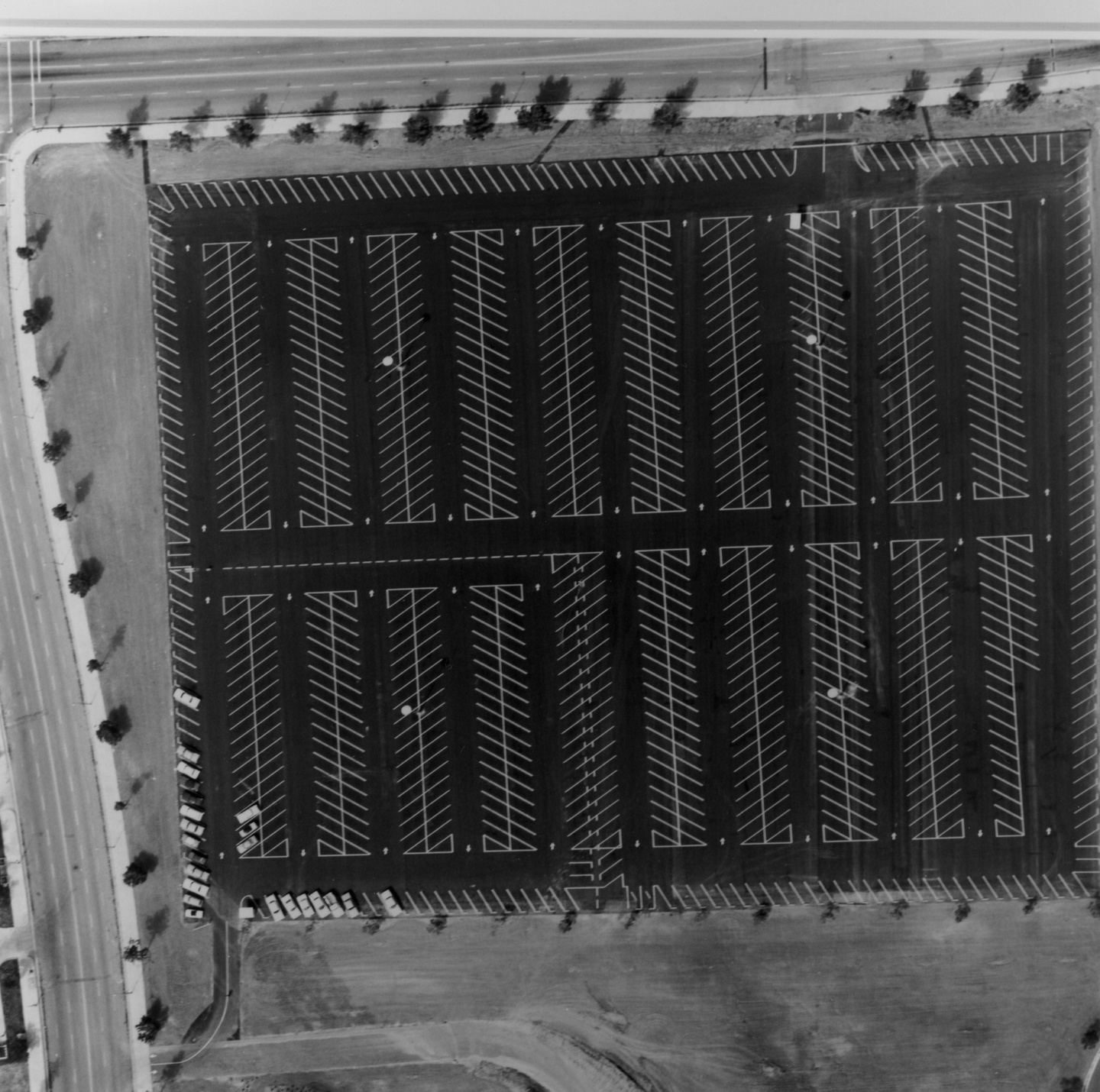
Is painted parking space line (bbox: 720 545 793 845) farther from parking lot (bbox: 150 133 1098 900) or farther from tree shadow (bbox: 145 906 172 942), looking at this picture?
tree shadow (bbox: 145 906 172 942)

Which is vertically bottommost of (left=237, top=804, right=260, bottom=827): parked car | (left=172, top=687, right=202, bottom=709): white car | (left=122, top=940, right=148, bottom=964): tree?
(left=122, top=940, right=148, bottom=964): tree

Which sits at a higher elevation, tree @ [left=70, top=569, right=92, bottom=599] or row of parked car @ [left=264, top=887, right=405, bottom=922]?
tree @ [left=70, top=569, right=92, bottom=599]

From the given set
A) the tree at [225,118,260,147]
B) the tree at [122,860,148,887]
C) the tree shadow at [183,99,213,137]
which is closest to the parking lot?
→ the tree at [225,118,260,147]

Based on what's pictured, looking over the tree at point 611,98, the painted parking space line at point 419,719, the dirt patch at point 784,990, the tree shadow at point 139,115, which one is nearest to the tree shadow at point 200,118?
the tree shadow at point 139,115

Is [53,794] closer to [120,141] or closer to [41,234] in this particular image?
[41,234]

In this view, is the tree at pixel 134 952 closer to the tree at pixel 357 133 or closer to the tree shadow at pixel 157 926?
the tree shadow at pixel 157 926

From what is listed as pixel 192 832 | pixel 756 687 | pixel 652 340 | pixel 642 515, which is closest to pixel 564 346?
pixel 652 340
